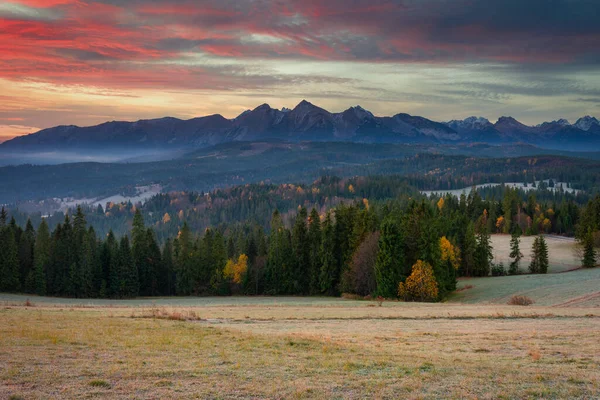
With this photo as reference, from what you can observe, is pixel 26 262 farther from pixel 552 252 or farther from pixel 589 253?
pixel 552 252

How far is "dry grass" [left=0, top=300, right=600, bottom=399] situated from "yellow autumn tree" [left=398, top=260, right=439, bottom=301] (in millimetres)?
34004

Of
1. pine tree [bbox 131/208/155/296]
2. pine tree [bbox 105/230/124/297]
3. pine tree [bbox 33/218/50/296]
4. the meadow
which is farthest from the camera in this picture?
pine tree [bbox 131/208/155/296]

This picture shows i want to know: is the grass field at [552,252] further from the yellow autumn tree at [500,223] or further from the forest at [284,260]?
the yellow autumn tree at [500,223]

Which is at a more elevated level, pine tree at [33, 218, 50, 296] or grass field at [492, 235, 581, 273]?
pine tree at [33, 218, 50, 296]

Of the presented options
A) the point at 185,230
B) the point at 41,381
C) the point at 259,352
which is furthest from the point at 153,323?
the point at 185,230

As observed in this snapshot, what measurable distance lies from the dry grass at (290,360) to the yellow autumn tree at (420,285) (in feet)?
112

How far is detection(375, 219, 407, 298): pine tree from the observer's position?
68125 mm

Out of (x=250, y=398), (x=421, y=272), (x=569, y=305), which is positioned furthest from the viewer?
(x=421, y=272)

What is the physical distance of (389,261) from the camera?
2689 inches

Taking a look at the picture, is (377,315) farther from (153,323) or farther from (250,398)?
(250,398)

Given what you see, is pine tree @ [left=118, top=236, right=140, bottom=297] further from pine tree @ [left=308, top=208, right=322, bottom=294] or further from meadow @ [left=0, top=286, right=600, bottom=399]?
meadow @ [left=0, top=286, right=600, bottom=399]

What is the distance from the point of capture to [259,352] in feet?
68.2

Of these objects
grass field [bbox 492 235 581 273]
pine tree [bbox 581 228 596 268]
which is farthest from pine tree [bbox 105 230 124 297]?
pine tree [bbox 581 228 596 268]

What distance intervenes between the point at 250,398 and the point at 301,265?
72.3m
